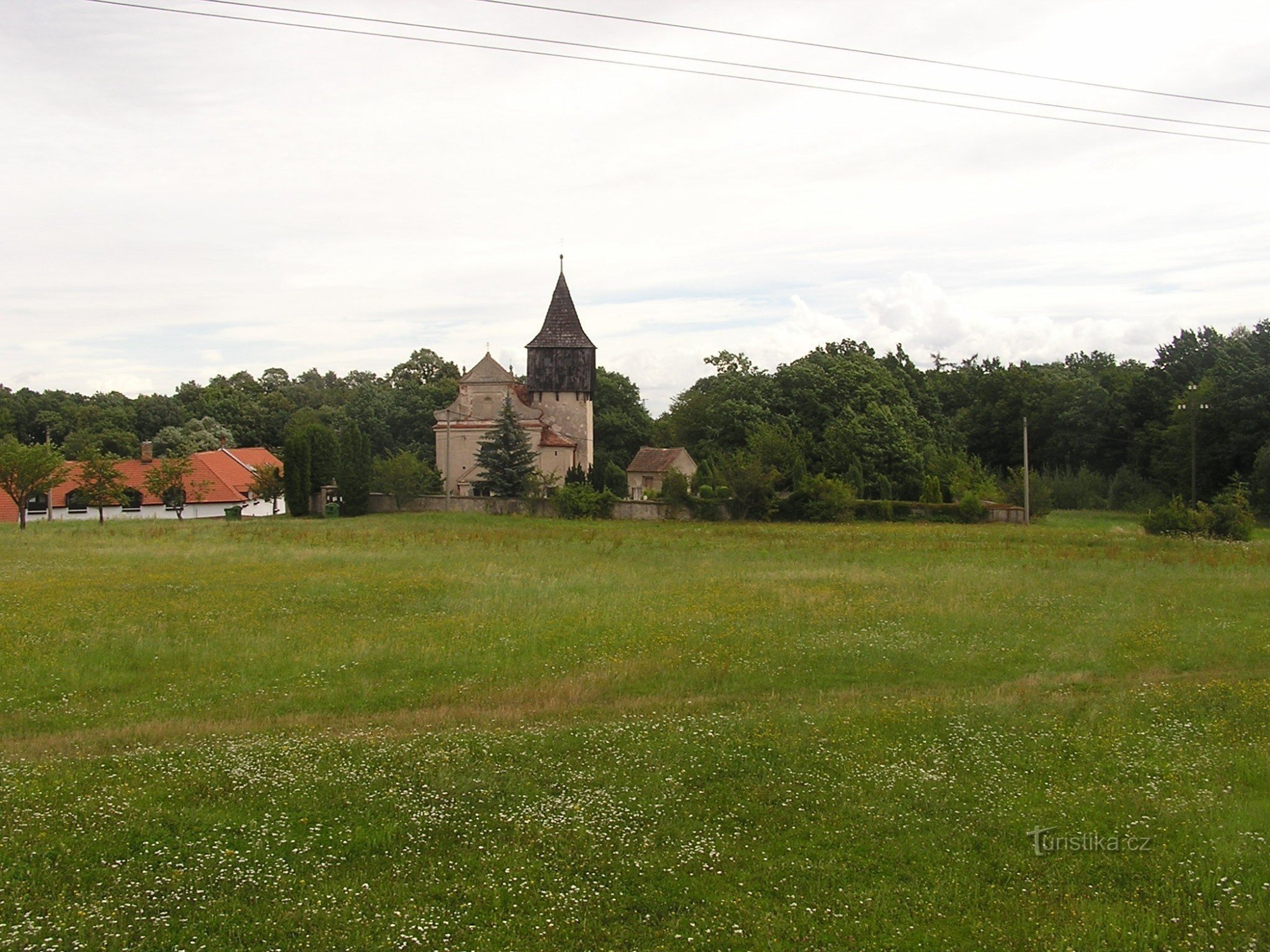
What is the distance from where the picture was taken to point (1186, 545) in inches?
1308

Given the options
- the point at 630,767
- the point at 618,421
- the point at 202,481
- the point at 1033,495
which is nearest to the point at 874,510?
the point at 1033,495

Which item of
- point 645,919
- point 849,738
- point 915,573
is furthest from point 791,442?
point 645,919

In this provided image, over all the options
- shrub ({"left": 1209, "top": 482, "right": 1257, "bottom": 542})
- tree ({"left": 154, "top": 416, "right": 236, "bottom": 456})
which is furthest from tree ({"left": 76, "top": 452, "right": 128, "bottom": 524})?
shrub ({"left": 1209, "top": 482, "right": 1257, "bottom": 542})

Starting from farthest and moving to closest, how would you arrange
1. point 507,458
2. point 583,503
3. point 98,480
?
point 507,458, point 98,480, point 583,503

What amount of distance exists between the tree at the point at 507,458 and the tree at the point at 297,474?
30.3ft

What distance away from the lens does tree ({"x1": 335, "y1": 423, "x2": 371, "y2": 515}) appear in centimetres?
5197

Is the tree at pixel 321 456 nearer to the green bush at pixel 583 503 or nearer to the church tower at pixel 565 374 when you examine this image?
the green bush at pixel 583 503

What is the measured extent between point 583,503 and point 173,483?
81.7 ft

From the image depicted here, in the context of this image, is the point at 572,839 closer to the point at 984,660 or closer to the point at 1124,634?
the point at 984,660

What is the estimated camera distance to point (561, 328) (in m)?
64.8

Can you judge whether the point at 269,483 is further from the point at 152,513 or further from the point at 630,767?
the point at 630,767

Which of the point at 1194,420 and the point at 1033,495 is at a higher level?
the point at 1194,420

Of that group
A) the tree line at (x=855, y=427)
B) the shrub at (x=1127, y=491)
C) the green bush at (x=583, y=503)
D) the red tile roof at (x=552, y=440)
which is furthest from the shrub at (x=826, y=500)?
the shrub at (x=1127, y=491)

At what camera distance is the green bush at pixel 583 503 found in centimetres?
4759
